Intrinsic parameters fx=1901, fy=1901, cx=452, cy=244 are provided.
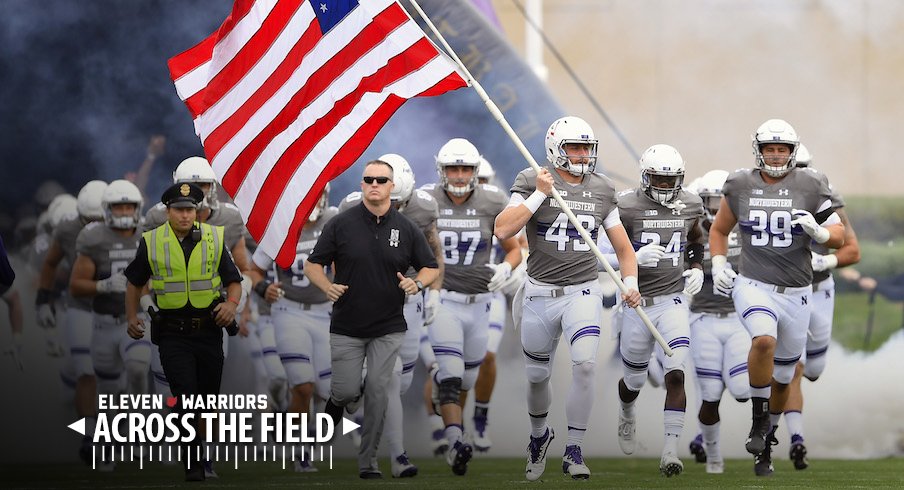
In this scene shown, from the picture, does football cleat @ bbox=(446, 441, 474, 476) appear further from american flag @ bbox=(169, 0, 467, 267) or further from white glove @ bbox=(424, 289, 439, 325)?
american flag @ bbox=(169, 0, 467, 267)

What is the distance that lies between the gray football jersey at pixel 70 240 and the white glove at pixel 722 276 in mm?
4608

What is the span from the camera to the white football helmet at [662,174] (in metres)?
11.3

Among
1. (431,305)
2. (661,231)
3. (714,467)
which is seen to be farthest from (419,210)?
(714,467)

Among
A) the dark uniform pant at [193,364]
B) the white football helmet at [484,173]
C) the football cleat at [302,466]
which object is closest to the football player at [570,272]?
the dark uniform pant at [193,364]

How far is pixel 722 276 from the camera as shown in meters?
11.5

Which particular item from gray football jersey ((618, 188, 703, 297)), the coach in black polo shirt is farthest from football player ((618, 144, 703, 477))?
the coach in black polo shirt

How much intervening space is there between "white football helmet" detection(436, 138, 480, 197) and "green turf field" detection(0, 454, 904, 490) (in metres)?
1.85

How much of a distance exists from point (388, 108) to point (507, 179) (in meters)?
5.22

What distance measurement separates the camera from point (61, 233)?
542 inches

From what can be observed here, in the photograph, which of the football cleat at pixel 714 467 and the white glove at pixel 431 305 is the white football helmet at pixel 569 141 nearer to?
the white glove at pixel 431 305

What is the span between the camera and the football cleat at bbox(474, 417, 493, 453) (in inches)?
535

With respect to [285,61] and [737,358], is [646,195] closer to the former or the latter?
[737,358]

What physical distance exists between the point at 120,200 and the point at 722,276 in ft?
13.5

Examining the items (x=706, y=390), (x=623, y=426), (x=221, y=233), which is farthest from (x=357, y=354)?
(x=706, y=390)
